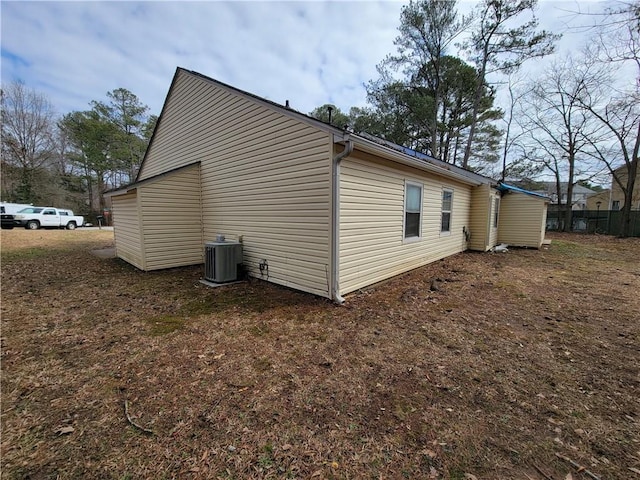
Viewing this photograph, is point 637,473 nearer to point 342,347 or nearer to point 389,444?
point 389,444

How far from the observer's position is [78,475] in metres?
1.61

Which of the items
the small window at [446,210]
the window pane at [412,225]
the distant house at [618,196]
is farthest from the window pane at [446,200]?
the distant house at [618,196]

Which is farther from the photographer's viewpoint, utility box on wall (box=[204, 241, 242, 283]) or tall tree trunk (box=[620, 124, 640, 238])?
tall tree trunk (box=[620, 124, 640, 238])

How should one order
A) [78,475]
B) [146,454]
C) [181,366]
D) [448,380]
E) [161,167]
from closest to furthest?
[78,475]
[146,454]
[448,380]
[181,366]
[161,167]

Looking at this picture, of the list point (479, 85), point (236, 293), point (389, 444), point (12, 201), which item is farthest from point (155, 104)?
point (389, 444)

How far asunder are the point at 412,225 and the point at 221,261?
15.5ft

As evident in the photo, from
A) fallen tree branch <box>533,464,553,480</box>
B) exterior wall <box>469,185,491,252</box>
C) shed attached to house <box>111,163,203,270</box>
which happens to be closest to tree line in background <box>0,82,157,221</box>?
shed attached to house <box>111,163,203,270</box>

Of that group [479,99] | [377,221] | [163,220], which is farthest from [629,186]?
[163,220]

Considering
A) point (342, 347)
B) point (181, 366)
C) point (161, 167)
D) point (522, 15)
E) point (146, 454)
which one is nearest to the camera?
point (146, 454)

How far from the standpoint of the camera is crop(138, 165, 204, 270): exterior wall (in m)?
6.76

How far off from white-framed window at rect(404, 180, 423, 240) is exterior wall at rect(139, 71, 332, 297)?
8.96 ft

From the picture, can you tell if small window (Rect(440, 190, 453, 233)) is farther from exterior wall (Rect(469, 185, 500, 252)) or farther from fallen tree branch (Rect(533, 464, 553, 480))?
fallen tree branch (Rect(533, 464, 553, 480))

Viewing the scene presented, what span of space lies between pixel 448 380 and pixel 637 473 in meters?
1.18

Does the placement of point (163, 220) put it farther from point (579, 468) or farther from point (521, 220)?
point (521, 220)
